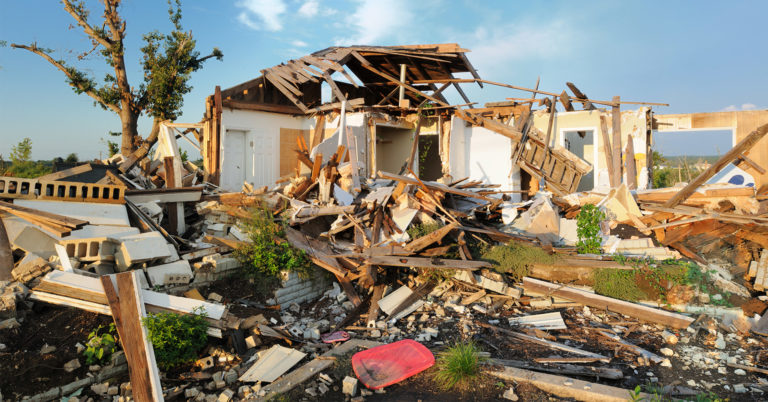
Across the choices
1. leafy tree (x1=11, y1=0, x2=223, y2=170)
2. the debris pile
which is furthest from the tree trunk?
the debris pile

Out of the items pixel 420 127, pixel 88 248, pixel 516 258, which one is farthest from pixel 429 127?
pixel 88 248

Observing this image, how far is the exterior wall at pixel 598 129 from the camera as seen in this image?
1208 cm

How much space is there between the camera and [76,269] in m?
5.62

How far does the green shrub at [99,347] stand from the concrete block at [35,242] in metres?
1.95

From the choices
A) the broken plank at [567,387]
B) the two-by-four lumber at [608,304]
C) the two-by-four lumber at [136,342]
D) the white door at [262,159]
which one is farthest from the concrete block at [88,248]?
the white door at [262,159]

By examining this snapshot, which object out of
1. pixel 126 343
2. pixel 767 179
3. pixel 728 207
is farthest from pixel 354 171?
pixel 767 179

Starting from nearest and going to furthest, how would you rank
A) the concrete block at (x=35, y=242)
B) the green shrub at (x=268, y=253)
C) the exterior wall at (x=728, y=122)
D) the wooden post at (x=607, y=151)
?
the concrete block at (x=35, y=242)
the green shrub at (x=268, y=253)
the exterior wall at (x=728, y=122)
the wooden post at (x=607, y=151)

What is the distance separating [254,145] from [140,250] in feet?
26.5

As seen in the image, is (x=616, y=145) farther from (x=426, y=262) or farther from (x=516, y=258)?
(x=426, y=262)

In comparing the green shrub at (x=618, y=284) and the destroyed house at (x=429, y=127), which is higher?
the destroyed house at (x=429, y=127)

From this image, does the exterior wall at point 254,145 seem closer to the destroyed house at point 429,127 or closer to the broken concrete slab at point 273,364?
the destroyed house at point 429,127

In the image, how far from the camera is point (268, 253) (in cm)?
715

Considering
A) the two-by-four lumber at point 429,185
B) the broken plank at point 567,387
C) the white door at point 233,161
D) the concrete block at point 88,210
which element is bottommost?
the broken plank at point 567,387

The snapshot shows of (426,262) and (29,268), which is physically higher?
(29,268)
